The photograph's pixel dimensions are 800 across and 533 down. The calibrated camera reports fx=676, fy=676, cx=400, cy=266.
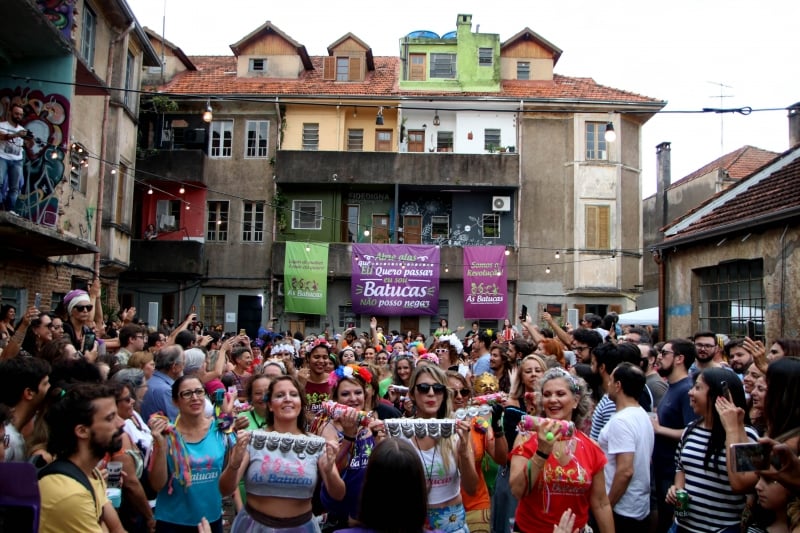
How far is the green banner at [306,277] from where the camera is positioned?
25406mm

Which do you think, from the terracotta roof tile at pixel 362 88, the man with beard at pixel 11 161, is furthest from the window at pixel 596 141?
the man with beard at pixel 11 161

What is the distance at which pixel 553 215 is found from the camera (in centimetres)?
2659

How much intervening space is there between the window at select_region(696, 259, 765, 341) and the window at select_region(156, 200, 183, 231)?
19.9 m

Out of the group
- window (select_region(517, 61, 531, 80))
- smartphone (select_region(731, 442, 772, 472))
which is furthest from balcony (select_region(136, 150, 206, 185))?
smartphone (select_region(731, 442, 772, 472))

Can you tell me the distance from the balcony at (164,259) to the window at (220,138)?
4.00 metres

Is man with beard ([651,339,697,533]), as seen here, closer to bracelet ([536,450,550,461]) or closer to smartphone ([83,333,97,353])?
bracelet ([536,450,550,461])

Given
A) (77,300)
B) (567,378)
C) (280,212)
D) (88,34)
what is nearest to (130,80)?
(88,34)

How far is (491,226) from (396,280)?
15.5ft

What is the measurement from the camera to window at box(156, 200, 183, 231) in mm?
26750

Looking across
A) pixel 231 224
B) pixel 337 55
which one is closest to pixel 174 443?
pixel 231 224

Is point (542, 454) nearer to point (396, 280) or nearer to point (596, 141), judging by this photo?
point (396, 280)

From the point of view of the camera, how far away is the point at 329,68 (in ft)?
94.2

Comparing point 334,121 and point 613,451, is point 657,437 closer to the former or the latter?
point 613,451

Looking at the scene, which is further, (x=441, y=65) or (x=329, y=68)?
(x=329, y=68)
